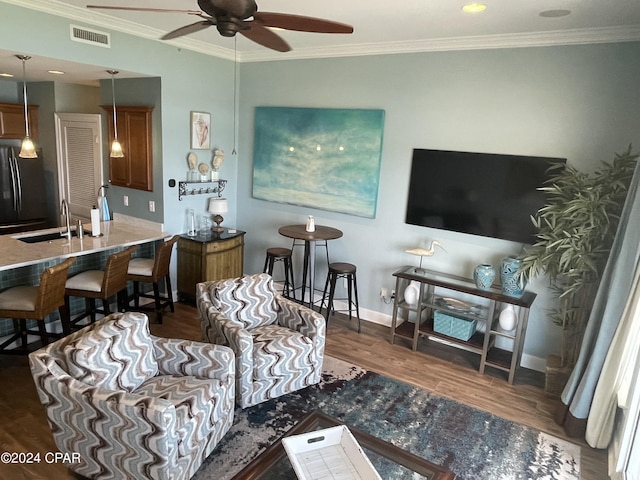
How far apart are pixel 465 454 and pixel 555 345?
1579mm

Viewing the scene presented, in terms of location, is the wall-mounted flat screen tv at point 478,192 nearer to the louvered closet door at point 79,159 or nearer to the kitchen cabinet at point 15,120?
the louvered closet door at point 79,159

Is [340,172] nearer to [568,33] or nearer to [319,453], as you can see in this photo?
[568,33]

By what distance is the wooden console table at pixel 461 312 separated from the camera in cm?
368

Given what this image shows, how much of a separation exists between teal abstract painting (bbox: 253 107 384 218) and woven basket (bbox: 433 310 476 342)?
1.28 meters

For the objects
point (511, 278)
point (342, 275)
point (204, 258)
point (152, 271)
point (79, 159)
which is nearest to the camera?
point (511, 278)

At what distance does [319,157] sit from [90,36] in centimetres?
241

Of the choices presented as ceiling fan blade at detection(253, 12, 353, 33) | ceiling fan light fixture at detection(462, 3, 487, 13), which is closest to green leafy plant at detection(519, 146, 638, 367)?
ceiling fan light fixture at detection(462, 3, 487, 13)

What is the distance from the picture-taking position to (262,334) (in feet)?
11.0

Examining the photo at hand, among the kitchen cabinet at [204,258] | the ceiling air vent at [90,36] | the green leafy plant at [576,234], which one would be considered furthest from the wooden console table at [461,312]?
the ceiling air vent at [90,36]

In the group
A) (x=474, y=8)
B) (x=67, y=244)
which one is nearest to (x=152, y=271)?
(x=67, y=244)

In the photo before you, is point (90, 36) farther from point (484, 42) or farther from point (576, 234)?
point (576, 234)

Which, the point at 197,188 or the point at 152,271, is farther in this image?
the point at 197,188

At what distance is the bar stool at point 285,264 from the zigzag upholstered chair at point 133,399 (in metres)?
2.06

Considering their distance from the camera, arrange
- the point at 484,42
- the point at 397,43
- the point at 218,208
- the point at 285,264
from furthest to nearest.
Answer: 1. the point at 218,208
2. the point at 285,264
3. the point at 397,43
4. the point at 484,42
